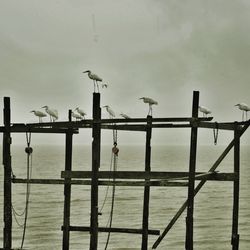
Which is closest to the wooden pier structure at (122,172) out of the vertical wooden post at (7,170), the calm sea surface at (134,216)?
the vertical wooden post at (7,170)

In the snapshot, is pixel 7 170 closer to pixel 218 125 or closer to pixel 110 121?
pixel 110 121

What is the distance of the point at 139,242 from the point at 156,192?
76.7 ft

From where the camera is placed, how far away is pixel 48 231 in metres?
23.6

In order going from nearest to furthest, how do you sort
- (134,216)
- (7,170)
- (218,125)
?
(218,125) < (7,170) < (134,216)

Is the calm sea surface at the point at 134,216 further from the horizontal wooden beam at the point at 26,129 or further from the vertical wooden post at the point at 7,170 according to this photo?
the horizontal wooden beam at the point at 26,129

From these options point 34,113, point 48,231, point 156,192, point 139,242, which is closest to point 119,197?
point 156,192

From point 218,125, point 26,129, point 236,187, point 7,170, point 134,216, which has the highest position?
point 218,125

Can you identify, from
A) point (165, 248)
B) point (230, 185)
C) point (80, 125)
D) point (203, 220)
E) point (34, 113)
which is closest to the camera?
point (80, 125)

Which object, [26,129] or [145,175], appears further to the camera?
[26,129]

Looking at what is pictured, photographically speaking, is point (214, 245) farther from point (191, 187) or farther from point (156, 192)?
point (156, 192)

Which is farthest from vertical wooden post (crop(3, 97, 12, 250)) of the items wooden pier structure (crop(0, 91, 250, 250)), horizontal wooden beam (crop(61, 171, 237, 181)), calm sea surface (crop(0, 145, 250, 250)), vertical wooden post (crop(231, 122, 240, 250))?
vertical wooden post (crop(231, 122, 240, 250))

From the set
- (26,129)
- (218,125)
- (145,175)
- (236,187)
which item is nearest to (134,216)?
(236,187)

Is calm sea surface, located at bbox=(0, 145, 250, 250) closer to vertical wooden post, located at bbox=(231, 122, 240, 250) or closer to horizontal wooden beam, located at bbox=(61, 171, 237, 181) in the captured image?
vertical wooden post, located at bbox=(231, 122, 240, 250)

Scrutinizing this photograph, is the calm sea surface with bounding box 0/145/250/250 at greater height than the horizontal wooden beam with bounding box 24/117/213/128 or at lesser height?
lesser
